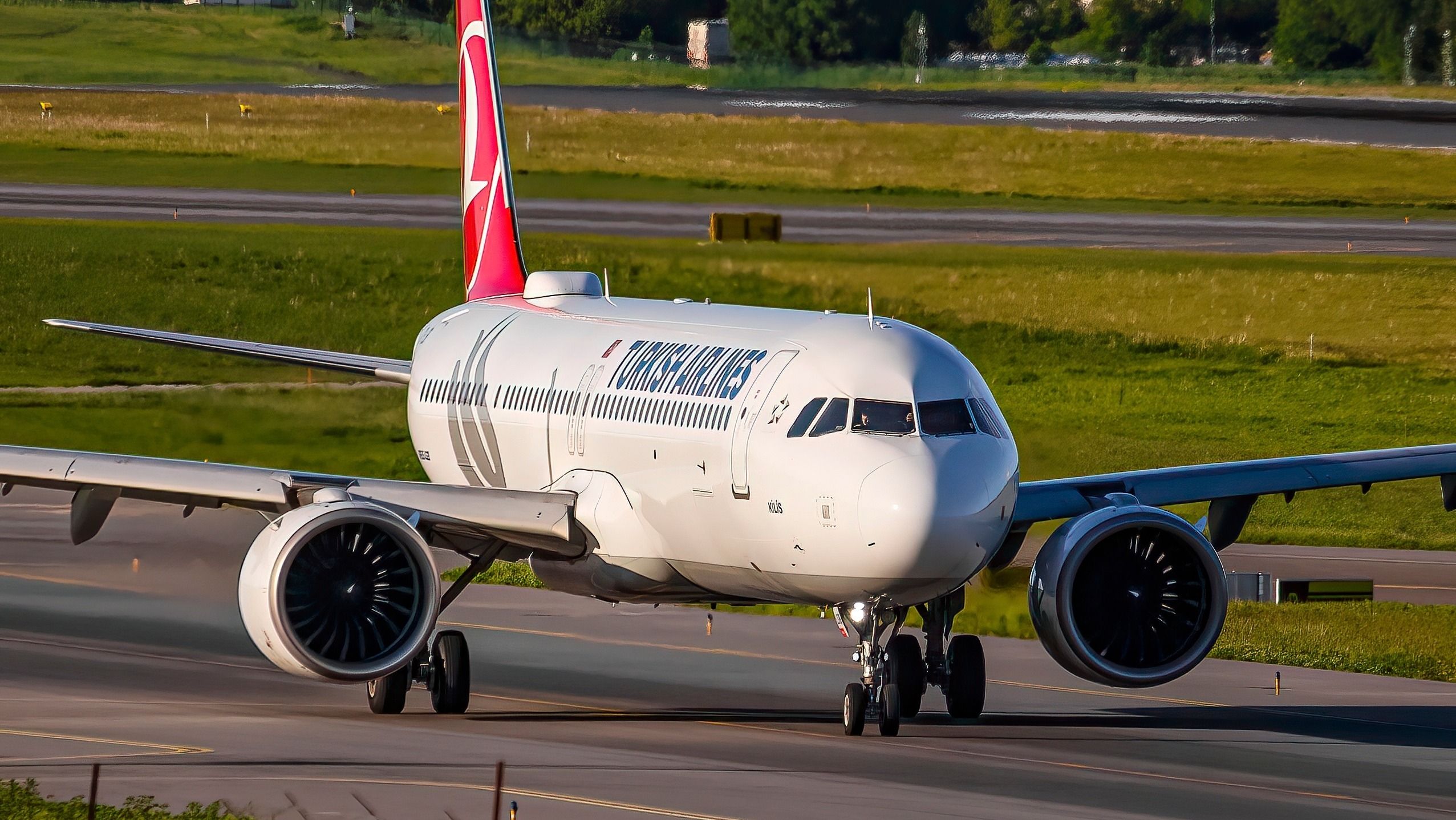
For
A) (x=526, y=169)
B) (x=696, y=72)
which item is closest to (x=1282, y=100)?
(x=696, y=72)

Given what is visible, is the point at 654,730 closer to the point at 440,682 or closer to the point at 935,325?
the point at 440,682

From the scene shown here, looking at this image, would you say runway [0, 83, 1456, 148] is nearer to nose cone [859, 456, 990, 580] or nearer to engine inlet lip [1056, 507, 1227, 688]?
engine inlet lip [1056, 507, 1227, 688]

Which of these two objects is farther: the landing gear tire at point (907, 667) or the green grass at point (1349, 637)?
the green grass at point (1349, 637)

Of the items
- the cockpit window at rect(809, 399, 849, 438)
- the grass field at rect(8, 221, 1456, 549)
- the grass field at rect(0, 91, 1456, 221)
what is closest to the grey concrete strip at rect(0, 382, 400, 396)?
the grass field at rect(8, 221, 1456, 549)

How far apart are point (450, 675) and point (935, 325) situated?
41956 millimetres

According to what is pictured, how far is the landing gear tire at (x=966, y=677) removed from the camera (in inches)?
1190

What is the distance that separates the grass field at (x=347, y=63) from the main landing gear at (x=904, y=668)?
9131cm

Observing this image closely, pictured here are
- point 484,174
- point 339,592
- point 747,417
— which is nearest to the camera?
point 339,592

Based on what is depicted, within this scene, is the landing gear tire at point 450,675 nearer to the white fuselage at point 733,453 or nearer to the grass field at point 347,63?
the white fuselage at point 733,453

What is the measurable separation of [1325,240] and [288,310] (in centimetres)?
3601

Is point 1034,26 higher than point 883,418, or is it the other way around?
point 1034,26

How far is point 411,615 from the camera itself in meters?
28.3

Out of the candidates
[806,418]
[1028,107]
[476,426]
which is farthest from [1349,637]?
[1028,107]

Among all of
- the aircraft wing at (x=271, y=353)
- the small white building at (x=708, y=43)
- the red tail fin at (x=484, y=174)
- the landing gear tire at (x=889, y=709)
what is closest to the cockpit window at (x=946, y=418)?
the landing gear tire at (x=889, y=709)
